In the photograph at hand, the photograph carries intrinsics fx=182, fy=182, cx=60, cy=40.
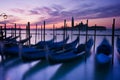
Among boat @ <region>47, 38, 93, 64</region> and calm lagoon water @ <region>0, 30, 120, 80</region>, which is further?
boat @ <region>47, 38, 93, 64</region>

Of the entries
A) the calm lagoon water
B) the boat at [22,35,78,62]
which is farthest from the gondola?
the calm lagoon water

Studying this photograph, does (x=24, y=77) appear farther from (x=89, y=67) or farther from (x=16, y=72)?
(x=89, y=67)

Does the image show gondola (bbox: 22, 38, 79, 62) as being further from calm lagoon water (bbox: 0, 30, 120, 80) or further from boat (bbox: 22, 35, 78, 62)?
calm lagoon water (bbox: 0, 30, 120, 80)

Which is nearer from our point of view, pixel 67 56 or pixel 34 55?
pixel 67 56

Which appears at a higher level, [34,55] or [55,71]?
[34,55]

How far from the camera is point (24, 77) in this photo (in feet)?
22.0

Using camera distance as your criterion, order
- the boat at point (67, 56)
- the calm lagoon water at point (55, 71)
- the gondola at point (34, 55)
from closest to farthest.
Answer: the calm lagoon water at point (55, 71) → the boat at point (67, 56) → the gondola at point (34, 55)

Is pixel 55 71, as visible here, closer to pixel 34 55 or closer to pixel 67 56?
pixel 67 56

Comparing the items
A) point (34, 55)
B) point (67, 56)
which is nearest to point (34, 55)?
point (34, 55)

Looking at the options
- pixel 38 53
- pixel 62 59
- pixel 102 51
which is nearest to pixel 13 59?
pixel 38 53

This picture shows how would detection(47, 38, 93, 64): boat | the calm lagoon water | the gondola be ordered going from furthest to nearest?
the gondola
detection(47, 38, 93, 64): boat
the calm lagoon water

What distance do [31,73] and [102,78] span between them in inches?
108

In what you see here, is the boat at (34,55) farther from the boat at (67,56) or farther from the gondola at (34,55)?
the boat at (67,56)

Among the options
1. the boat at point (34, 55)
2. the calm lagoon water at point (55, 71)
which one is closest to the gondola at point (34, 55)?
the boat at point (34, 55)
